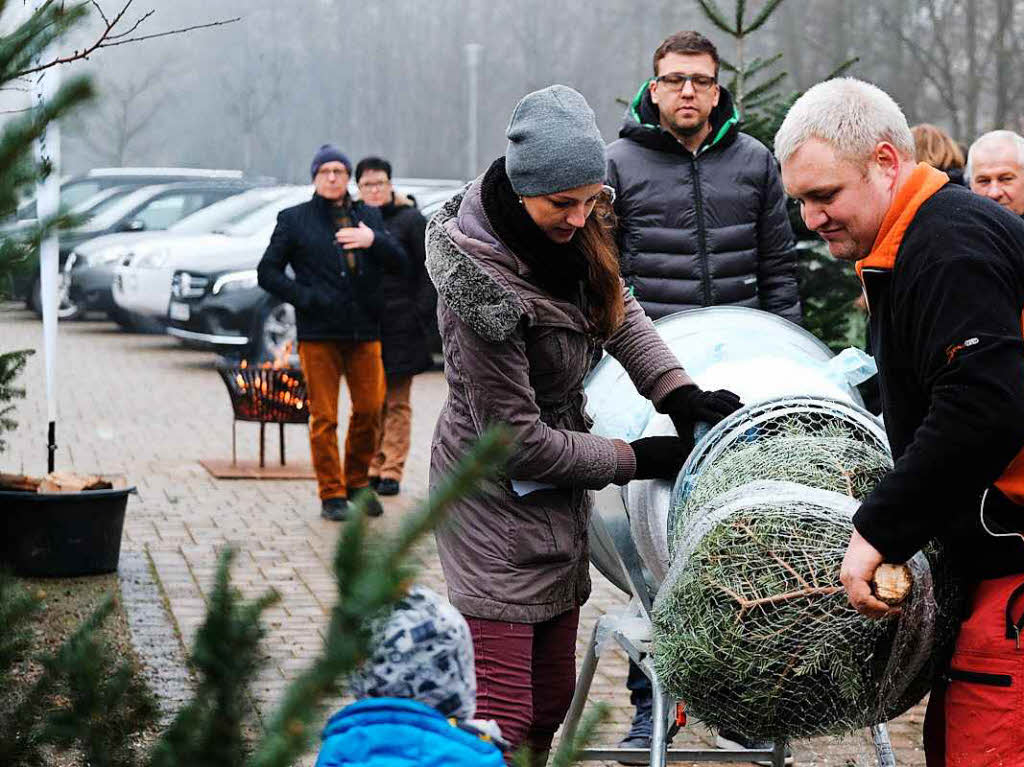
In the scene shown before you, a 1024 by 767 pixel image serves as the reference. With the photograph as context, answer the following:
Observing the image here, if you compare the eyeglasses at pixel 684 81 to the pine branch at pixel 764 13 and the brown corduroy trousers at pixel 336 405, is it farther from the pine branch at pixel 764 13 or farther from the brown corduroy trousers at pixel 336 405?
the brown corduroy trousers at pixel 336 405

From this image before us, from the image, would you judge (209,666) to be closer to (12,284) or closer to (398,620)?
(12,284)

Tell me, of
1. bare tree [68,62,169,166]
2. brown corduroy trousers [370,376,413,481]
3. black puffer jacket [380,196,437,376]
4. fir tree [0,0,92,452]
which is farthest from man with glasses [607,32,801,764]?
bare tree [68,62,169,166]

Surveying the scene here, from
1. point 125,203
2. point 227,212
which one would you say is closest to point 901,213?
point 227,212

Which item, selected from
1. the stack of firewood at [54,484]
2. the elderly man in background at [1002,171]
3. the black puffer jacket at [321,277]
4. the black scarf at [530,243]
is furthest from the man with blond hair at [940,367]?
the black puffer jacket at [321,277]

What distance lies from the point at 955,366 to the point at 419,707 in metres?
1.13

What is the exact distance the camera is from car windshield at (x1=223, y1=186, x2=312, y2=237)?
18.5 meters

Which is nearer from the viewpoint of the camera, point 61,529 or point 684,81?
point 684,81

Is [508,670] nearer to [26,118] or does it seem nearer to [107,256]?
[26,118]

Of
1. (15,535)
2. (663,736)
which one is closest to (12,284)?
(663,736)

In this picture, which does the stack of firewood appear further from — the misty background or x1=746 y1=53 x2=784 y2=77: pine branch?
the misty background

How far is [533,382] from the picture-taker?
12.3 ft

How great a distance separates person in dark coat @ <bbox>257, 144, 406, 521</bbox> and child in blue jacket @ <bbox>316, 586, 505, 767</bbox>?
22.4ft

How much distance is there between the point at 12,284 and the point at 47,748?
564mm

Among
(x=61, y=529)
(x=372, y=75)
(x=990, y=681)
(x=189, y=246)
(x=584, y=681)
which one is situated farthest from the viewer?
(x=372, y=75)
